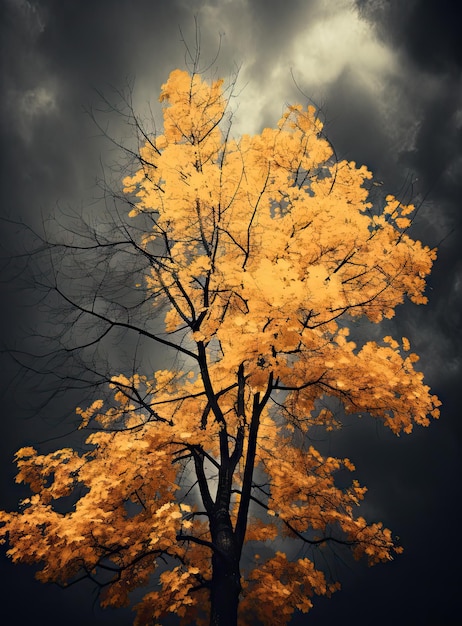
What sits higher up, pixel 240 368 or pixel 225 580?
pixel 240 368

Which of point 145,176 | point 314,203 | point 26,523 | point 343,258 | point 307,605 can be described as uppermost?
point 145,176

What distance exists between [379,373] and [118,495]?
416 cm

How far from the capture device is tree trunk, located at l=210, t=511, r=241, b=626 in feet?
15.8

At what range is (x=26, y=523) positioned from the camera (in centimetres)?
445

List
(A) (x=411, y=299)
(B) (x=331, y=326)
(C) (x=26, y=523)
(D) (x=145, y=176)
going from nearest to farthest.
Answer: (C) (x=26, y=523)
(A) (x=411, y=299)
(B) (x=331, y=326)
(D) (x=145, y=176)

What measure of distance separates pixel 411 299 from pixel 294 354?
6.46ft

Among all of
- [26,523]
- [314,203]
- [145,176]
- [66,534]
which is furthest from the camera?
[145,176]

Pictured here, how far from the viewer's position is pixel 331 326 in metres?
5.58

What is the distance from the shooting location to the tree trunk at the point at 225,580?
15.8 feet

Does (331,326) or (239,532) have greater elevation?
(331,326)

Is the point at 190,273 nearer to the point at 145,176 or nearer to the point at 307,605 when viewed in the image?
the point at 145,176

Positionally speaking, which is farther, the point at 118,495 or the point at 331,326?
the point at 331,326

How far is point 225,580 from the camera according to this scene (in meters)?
5.07

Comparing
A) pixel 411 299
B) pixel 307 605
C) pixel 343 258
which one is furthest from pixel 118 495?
pixel 411 299
